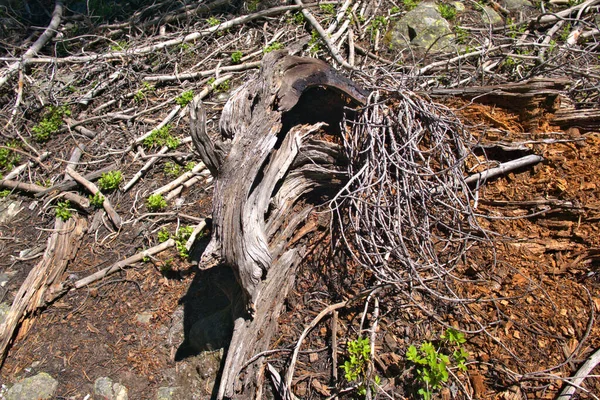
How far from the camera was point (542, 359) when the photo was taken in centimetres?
287

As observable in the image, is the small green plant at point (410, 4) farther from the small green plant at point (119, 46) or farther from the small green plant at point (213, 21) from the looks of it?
the small green plant at point (119, 46)

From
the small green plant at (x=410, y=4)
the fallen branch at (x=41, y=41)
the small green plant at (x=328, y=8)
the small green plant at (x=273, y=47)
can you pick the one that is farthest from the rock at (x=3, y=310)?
the small green plant at (x=410, y=4)

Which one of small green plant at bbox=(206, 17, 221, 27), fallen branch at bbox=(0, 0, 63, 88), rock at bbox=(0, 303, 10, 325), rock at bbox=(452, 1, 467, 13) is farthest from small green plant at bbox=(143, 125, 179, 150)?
rock at bbox=(452, 1, 467, 13)

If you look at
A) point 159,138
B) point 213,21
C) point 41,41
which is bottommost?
point 159,138

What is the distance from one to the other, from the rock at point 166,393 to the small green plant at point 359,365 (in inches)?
55.8

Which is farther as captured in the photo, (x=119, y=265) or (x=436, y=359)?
(x=119, y=265)

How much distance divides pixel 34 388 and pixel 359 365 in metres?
2.70

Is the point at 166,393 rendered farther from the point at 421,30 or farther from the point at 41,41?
the point at 41,41

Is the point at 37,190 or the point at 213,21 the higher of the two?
the point at 213,21

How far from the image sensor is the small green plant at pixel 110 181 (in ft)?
15.9

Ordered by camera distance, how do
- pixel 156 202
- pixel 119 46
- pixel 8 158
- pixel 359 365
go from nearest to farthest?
pixel 359 365
pixel 156 202
pixel 8 158
pixel 119 46

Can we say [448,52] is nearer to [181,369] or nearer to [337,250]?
[337,250]

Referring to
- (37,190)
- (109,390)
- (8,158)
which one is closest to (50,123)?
→ (8,158)

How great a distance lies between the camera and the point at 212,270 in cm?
400
